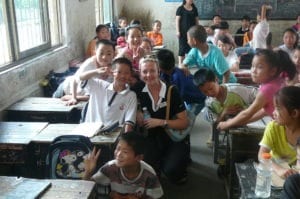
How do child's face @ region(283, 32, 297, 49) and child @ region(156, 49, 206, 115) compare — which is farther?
child's face @ region(283, 32, 297, 49)

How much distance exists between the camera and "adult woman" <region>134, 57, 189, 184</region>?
113 inches

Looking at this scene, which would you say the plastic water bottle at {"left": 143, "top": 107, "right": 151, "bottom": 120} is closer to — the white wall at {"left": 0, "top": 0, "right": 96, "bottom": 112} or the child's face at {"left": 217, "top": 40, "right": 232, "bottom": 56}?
the white wall at {"left": 0, "top": 0, "right": 96, "bottom": 112}

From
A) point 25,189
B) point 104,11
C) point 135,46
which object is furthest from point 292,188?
point 104,11

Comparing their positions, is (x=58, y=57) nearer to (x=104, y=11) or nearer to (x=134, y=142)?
(x=134, y=142)

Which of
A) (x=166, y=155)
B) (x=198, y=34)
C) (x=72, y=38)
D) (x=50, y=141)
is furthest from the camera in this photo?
(x=72, y=38)

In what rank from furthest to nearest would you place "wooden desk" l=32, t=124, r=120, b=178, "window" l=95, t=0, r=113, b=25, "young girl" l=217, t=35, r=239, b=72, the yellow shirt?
"window" l=95, t=0, r=113, b=25 → "young girl" l=217, t=35, r=239, b=72 → "wooden desk" l=32, t=124, r=120, b=178 → the yellow shirt

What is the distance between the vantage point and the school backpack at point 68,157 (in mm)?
2221

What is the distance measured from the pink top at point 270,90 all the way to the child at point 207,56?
110 cm

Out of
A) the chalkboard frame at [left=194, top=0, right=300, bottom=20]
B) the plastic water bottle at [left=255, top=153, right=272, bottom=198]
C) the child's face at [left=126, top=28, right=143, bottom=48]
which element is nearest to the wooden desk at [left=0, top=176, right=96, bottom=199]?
the plastic water bottle at [left=255, top=153, right=272, bottom=198]

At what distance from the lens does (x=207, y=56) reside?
3.70m

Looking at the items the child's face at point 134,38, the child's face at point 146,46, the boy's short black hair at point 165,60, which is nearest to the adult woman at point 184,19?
the child's face at point 146,46

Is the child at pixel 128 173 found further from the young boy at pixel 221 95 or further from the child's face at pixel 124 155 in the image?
the young boy at pixel 221 95

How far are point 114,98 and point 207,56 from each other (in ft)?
4.35

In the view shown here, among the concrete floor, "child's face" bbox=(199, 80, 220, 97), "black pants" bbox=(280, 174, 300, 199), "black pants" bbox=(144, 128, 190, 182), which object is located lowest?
the concrete floor
